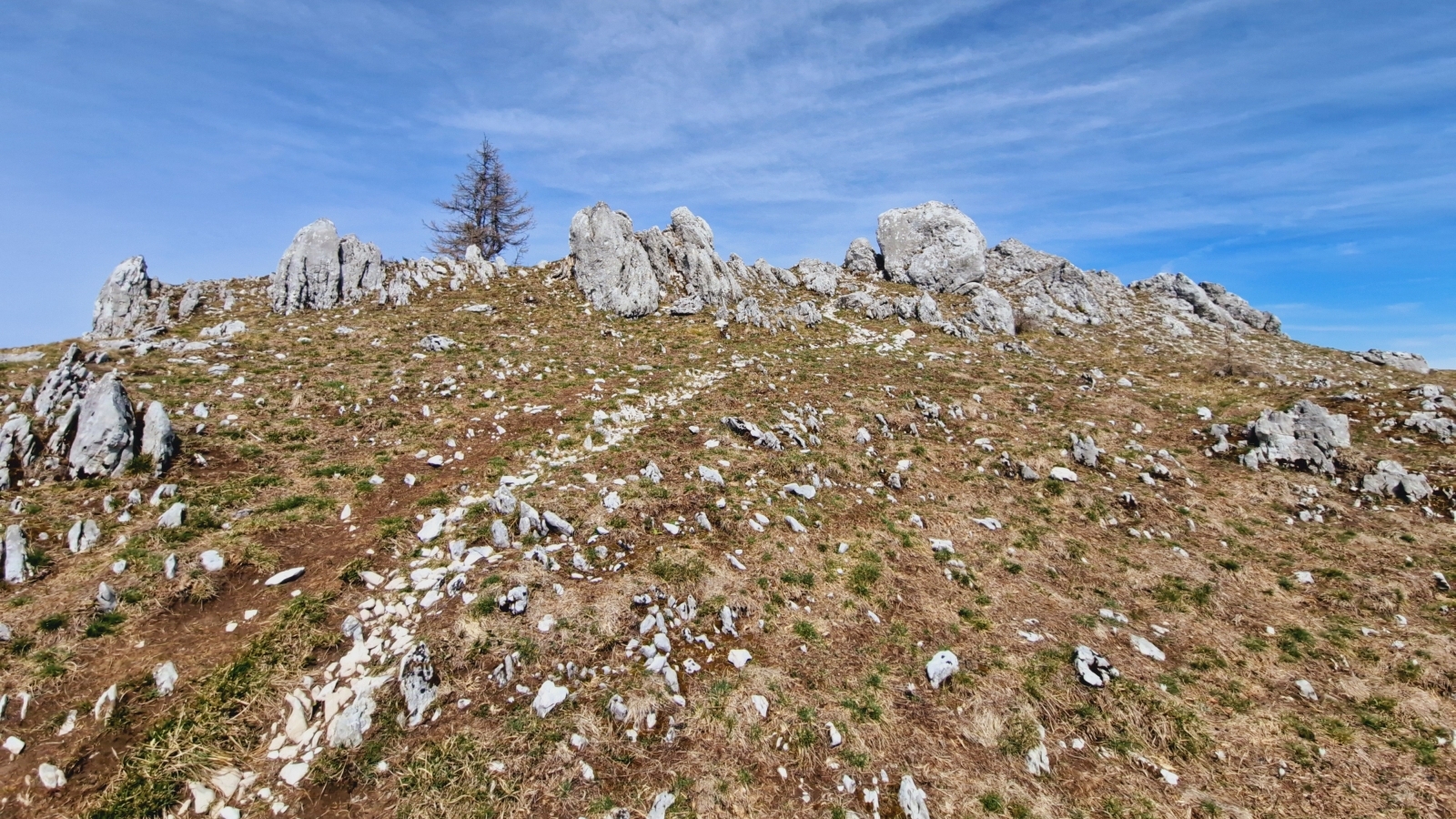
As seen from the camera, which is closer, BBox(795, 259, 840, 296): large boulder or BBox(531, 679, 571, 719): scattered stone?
BBox(531, 679, 571, 719): scattered stone

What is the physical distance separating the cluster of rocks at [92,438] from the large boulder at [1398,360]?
6956cm

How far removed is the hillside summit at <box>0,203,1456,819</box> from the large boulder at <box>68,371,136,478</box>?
0.10m

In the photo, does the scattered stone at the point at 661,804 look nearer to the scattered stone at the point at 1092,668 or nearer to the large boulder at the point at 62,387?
the scattered stone at the point at 1092,668

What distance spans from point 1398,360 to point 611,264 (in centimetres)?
6005

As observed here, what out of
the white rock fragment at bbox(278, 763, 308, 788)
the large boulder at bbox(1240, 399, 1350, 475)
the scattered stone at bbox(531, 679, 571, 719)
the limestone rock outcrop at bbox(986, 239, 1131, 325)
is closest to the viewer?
the white rock fragment at bbox(278, 763, 308, 788)

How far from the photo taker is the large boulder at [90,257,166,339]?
30188 millimetres

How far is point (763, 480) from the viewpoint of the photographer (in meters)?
17.7

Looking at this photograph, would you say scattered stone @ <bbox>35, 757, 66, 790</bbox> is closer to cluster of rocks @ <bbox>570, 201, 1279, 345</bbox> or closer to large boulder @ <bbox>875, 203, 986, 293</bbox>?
cluster of rocks @ <bbox>570, 201, 1279, 345</bbox>

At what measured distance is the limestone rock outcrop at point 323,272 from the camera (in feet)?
111

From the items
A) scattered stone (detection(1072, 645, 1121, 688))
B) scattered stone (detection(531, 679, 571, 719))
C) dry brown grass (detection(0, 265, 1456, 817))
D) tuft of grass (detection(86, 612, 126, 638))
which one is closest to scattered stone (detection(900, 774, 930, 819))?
dry brown grass (detection(0, 265, 1456, 817))

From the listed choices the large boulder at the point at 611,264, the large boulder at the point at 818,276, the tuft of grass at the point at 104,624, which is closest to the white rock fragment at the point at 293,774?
the tuft of grass at the point at 104,624

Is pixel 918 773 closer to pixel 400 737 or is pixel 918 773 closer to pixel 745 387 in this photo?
pixel 400 737

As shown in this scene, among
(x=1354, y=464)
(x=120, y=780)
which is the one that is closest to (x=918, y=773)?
(x=120, y=780)

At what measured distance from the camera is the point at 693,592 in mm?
13047
